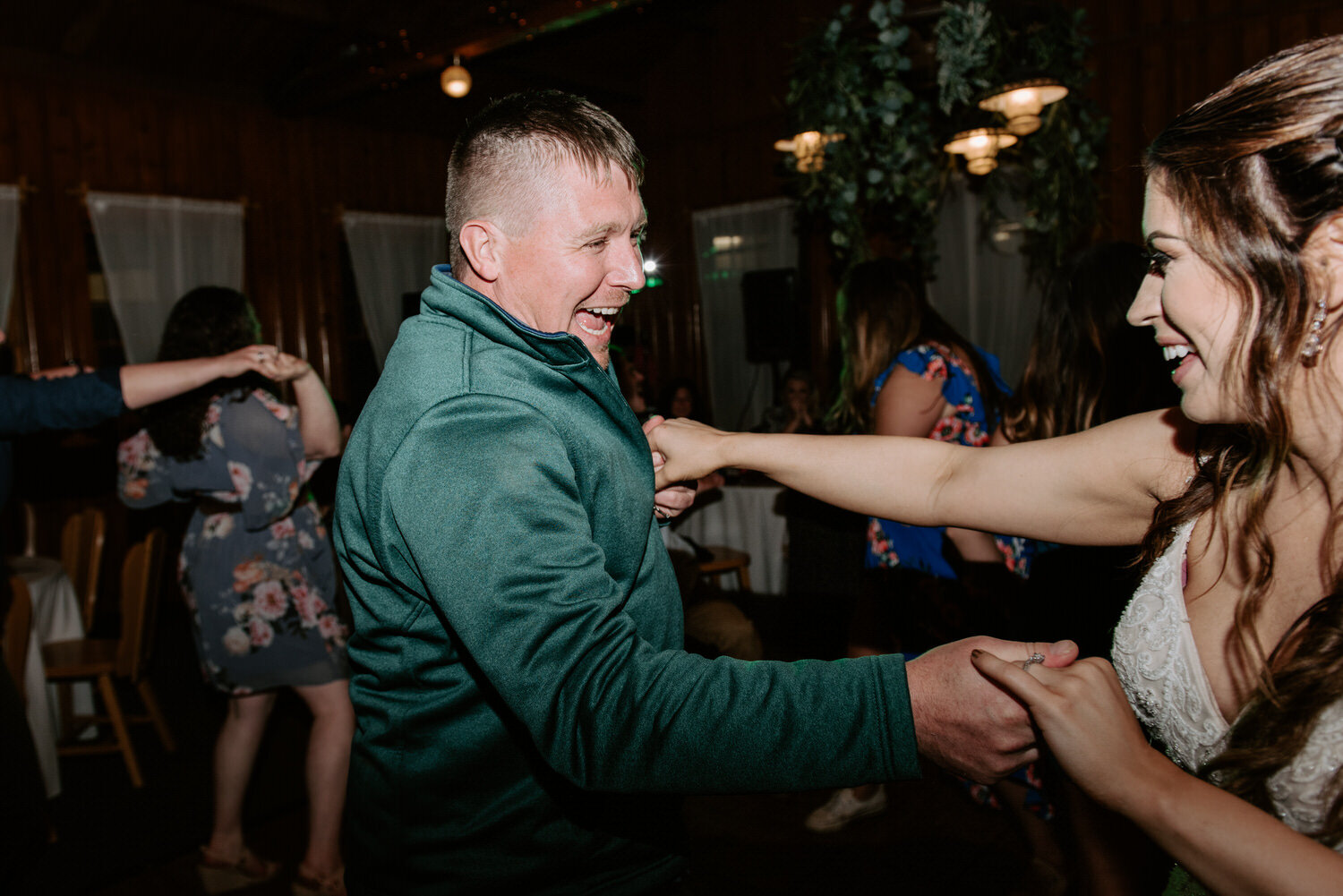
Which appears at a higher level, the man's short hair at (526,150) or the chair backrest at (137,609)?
the man's short hair at (526,150)

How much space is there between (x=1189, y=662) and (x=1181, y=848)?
266mm

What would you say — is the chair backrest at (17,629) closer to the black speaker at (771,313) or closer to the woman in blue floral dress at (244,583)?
the woman in blue floral dress at (244,583)

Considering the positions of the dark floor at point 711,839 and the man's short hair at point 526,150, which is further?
the dark floor at point 711,839

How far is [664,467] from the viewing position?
143 cm

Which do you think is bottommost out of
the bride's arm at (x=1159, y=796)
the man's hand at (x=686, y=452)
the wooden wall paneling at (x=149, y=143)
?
the bride's arm at (x=1159, y=796)

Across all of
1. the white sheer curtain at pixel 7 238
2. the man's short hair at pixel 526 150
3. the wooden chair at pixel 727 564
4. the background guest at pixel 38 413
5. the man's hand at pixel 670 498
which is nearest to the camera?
the man's short hair at pixel 526 150

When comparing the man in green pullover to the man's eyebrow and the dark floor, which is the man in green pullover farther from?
the dark floor

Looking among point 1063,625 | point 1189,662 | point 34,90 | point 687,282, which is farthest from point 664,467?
point 687,282

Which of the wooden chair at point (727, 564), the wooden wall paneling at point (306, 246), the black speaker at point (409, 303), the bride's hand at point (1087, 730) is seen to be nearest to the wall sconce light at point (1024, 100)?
the wooden chair at point (727, 564)

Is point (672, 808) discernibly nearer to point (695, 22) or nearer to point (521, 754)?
point (521, 754)

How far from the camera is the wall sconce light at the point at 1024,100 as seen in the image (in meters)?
4.31

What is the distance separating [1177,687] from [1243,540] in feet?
0.65

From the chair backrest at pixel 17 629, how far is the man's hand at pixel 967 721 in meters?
3.11

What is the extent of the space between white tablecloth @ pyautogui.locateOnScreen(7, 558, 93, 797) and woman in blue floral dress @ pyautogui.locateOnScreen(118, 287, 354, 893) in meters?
0.87
